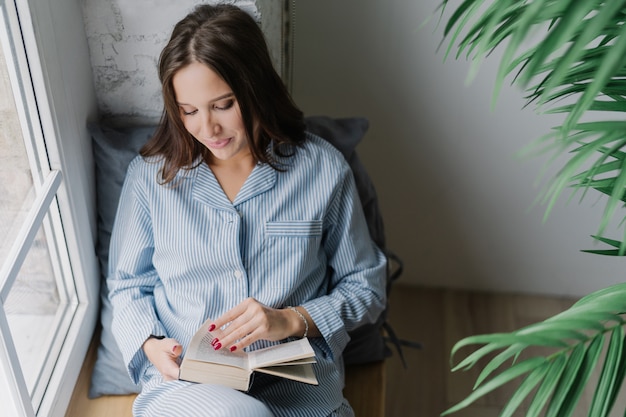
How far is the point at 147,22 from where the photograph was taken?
5.34 ft

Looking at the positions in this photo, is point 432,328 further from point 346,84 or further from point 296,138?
point 296,138

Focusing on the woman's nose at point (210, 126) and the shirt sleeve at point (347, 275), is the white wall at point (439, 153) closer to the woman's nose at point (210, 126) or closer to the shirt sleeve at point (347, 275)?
the shirt sleeve at point (347, 275)

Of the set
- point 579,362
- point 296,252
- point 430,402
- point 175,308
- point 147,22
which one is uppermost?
point 147,22

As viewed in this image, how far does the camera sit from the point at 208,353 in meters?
1.40

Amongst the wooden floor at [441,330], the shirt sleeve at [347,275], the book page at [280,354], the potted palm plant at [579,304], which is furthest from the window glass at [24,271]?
the wooden floor at [441,330]

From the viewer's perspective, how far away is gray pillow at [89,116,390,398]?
5.49 ft

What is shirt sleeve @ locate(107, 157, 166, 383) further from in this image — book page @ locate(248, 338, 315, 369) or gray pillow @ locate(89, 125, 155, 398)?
book page @ locate(248, 338, 315, 369)

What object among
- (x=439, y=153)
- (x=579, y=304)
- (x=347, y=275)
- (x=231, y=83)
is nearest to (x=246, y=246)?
(x=347, y=275)

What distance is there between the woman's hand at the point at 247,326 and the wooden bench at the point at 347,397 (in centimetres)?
35

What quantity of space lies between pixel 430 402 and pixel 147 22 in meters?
1.41

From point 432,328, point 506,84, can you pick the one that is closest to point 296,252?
point 506,84

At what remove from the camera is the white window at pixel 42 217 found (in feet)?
4.49

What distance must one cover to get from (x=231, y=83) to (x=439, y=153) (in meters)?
1.03

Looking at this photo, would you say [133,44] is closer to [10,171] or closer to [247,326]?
[10,171]
